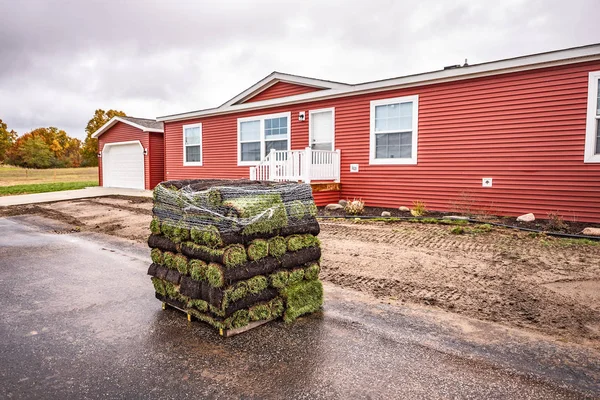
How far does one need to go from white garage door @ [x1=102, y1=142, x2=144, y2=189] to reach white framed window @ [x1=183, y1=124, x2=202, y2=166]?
3.62 meters

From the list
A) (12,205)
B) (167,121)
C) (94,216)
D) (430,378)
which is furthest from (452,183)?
(12,205)

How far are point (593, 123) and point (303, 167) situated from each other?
6.64 metres

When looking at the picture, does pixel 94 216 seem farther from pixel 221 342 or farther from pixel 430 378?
pixel 430 378

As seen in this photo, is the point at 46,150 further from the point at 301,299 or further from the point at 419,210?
the point at 301,299

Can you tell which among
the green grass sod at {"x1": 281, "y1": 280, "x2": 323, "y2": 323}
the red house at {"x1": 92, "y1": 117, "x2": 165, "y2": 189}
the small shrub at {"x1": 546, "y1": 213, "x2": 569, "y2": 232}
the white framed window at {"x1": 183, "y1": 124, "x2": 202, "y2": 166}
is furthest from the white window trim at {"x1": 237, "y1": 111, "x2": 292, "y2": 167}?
the green grass sod at {"x1": 281, "y1": 280, "x2": 323, "y2": 323}

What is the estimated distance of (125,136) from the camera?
20328 mm

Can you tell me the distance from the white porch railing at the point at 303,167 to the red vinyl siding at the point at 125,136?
9.61 metres

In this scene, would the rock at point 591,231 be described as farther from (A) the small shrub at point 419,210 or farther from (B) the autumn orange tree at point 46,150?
(B) the autumn orange tree at point 46,150

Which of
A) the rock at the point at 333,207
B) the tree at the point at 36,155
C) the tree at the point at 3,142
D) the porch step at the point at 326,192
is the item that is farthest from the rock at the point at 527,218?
the tree at the point at 3,142

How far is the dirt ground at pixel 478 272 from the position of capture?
12.0 feet

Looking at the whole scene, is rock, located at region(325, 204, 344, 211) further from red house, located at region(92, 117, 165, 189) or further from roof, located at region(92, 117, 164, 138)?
roof, located at region(92, 117, 164, 138)

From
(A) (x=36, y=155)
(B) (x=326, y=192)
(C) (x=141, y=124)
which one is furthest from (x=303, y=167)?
(A) (x=36, y=155)

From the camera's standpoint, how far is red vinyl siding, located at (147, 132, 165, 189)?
19172mm

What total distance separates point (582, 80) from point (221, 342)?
865 centimetres
